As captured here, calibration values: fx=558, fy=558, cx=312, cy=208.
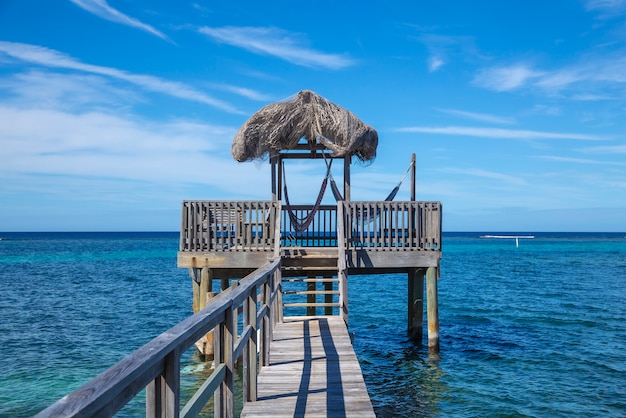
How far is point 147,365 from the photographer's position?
6.51ft

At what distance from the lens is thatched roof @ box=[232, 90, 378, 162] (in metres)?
12.3

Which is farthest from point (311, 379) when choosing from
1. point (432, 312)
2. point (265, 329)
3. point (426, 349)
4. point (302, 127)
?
point (426, 349)

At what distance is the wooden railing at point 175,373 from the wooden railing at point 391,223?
239 inches

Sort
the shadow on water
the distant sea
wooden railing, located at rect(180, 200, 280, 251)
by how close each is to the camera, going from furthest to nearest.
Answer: wooden railing, located at rect(180, 200, 280, 251) < the distant sea < the shadow on water

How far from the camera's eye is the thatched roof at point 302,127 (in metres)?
12.3

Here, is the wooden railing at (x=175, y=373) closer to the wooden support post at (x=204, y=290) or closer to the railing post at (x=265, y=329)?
the railing post at (x=265, y=329)

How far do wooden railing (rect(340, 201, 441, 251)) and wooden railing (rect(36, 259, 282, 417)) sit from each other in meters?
6.08

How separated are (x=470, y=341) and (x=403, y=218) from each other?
549cm

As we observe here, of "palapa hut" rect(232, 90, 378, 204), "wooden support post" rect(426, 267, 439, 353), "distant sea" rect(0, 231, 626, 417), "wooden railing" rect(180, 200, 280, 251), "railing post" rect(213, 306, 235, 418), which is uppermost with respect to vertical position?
"palapa hut" rect(232, 90, 378, 204)

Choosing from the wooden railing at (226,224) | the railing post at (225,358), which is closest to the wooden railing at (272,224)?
the wooden railing at (226,224)

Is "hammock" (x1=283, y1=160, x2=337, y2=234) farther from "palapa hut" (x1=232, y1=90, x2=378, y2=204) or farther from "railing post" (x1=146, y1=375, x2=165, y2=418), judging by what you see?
"railing post" (x1=146, y1=375, x2=165, y2=418)

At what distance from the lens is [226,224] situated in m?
11.4

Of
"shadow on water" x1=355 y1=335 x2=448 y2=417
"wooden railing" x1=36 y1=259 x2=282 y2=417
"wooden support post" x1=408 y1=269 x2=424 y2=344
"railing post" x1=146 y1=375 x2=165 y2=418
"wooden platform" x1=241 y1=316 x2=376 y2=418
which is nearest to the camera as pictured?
"wooden railing" x1=36 y1=259 x2=282 y2=417

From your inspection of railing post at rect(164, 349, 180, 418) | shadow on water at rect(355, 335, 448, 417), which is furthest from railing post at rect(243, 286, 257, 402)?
shadow on water at rect(355, 335, 448, 417)
